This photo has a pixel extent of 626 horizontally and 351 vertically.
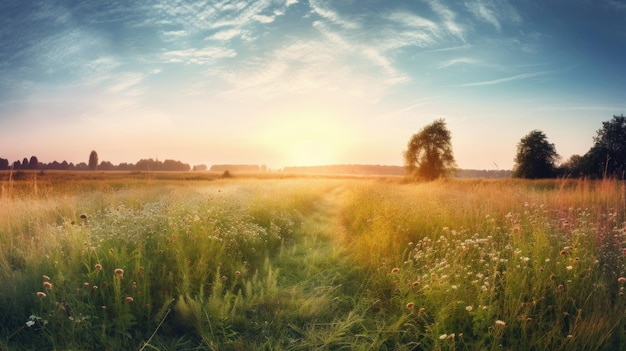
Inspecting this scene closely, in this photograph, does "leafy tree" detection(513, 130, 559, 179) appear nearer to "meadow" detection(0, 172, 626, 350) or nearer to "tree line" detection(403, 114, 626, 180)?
"tree line" detection(403, 114, 626, 180)

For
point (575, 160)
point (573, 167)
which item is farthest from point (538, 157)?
point (575, 160)

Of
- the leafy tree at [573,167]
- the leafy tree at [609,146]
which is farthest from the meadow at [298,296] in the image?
the leafy tree at [609,146]

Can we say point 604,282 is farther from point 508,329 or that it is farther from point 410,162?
point 410,162

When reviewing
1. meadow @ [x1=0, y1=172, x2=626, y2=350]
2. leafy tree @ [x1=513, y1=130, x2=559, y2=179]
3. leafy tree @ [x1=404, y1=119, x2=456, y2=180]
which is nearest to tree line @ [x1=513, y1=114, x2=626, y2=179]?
leafy tree @ [x1=513, y1=130, x2=559, y2=179]

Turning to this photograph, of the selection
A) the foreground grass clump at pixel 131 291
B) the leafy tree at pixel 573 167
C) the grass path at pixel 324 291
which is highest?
the leafy tree at pixel 573 167

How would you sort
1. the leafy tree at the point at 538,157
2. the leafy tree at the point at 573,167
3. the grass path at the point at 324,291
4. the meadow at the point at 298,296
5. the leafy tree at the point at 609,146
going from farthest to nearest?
the leafy tree at the point at 538,157, the leafy tree at the point at 573,167, the leafy tree at the point at 609,146, the grass path at the point at 324,291, the meadow at the point at 298,296

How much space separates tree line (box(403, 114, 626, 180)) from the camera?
118 feet

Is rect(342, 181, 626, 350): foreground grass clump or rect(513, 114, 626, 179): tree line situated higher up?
rect(513, 114, 626, 179): tree line

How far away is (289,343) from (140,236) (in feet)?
10.4

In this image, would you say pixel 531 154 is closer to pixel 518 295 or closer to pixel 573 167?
pixel 573 167

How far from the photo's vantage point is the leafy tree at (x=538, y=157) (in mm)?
42719

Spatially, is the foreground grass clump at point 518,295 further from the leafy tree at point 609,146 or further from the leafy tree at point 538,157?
the leafy tree at point 538,157

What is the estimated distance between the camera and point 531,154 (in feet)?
141

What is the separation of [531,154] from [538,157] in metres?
0.87
